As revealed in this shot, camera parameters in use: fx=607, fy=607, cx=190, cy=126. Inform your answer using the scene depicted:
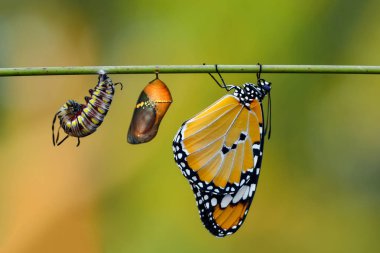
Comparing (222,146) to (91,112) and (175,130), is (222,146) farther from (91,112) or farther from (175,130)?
(175,130)

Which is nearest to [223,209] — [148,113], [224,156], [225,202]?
[225,202]

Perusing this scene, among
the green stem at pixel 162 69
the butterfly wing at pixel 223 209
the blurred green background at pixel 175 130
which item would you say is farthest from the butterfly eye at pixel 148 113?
the blurred green background at pixel 175 130

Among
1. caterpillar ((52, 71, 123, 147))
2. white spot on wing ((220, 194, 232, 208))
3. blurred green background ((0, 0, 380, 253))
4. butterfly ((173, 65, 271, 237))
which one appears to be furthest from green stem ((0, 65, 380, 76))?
blurred green background ((0, 0, 380, 253))

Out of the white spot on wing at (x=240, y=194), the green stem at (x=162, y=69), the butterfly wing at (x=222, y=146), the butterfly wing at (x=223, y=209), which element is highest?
the green stem at (x=162, y=69)

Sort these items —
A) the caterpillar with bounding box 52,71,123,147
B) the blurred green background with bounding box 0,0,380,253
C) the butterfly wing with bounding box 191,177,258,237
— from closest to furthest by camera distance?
the caterpillar with bounding box 52,71,123,147 → the butterfly wing with bounding box 191,177,258,237 → the blurred green background with bounding box 0,0,380,253

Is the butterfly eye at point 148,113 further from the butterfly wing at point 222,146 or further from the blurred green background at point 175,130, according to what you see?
the blurred green background at point 175,130

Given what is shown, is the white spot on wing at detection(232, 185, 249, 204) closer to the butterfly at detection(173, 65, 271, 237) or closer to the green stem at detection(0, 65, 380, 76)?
the butterfly at detection(173, 65, 271, 237)

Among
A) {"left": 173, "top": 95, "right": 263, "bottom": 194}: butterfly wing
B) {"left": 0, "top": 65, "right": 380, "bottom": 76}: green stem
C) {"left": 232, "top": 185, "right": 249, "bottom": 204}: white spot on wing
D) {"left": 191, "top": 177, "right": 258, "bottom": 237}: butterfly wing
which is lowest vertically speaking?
{"left": 191, "top": 177, "right": 258, "bottom": 237}: butterfly wing
